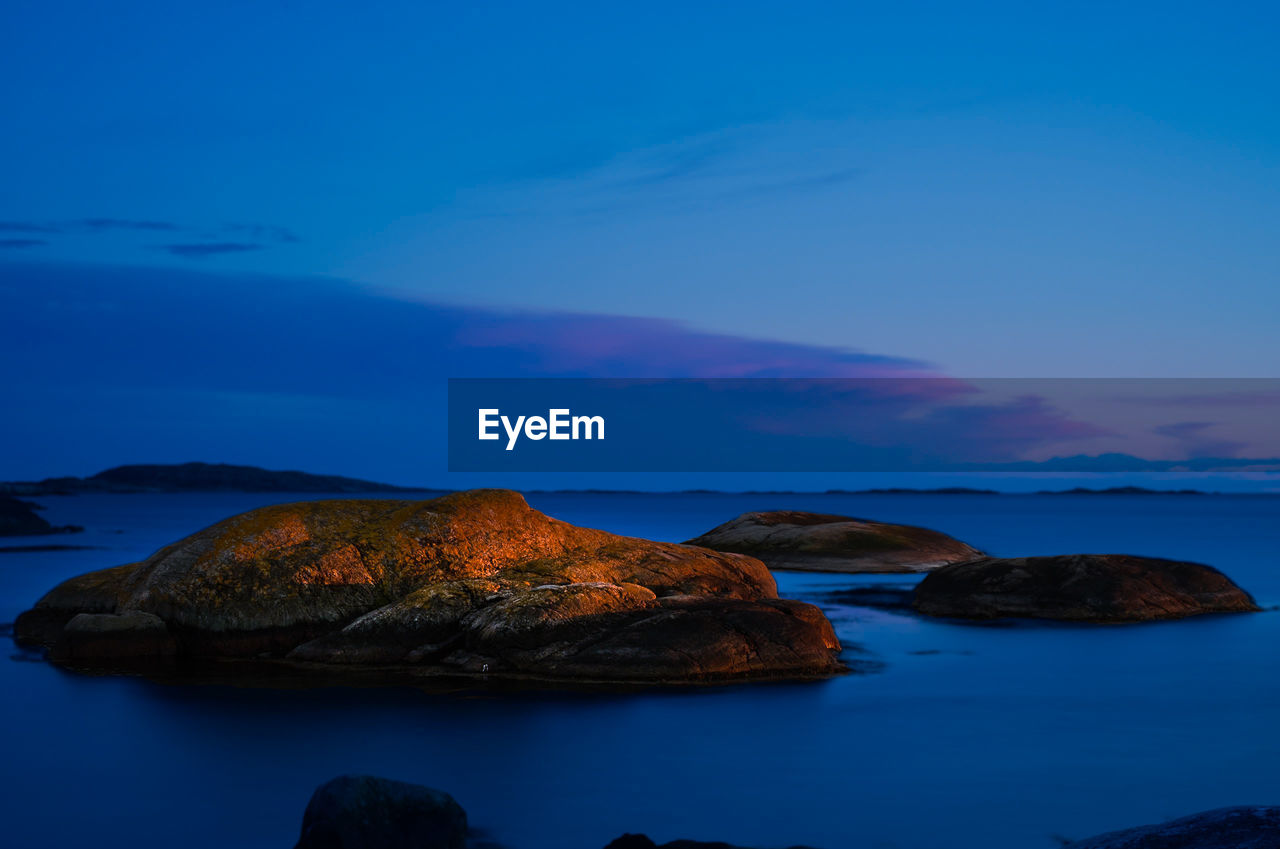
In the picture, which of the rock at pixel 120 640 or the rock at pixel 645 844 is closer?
the rock at pixel 645 844

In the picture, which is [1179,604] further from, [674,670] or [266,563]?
[266,563]

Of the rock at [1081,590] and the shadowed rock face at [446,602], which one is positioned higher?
the shadowed rock face at [446,602]

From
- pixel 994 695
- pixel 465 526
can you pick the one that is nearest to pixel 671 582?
pixel 465 526

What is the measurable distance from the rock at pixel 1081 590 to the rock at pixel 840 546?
464 inches

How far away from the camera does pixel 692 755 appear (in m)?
14.2

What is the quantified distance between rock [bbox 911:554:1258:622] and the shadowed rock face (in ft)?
24.0

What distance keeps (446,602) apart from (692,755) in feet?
24.1

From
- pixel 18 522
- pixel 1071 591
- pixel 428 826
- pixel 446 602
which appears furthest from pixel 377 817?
pixel 18 522

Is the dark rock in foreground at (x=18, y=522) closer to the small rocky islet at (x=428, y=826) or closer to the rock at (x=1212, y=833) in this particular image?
the small rocky islet at (x=428, y=826)

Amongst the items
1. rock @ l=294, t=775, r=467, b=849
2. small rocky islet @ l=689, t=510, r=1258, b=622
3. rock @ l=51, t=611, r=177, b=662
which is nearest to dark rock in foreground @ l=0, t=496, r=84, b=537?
rock @ l=51, t=611, r=177, b=662

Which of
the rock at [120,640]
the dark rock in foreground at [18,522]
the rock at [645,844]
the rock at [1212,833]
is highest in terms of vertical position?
the rock at [1212,833]

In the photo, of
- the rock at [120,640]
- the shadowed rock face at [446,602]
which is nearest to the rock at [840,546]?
the shadowed rock face at [446,602]

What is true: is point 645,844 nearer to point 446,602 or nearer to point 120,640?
point 446,602

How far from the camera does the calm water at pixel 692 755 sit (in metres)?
11.9
